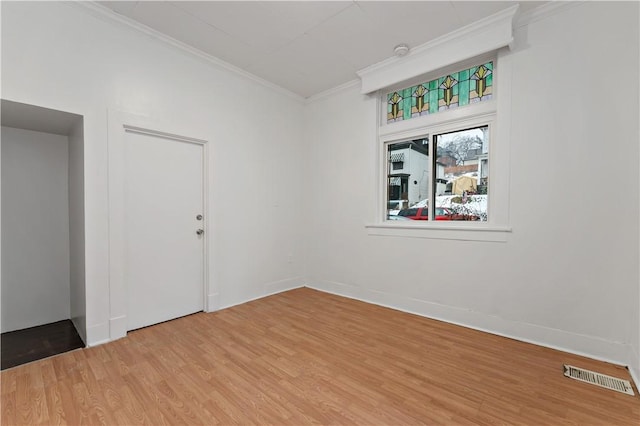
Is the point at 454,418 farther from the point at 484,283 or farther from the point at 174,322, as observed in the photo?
the point at 174,322

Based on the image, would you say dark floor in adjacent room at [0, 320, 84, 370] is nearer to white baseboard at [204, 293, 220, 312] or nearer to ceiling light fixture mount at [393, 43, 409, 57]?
white baseboard at [204, 293, 220, 312]

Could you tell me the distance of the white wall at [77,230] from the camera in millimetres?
2734

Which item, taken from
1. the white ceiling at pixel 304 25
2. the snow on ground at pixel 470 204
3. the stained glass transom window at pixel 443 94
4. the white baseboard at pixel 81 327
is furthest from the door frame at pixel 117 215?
the snow on ground at pixel 470 204

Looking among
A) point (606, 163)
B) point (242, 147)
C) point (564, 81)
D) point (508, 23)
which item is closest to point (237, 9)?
point (242, 147)

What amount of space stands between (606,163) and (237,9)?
11.8 feet

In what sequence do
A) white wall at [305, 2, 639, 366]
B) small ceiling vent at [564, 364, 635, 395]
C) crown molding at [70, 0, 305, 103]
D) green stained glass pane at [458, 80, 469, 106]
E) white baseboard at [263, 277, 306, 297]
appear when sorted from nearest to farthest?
1. small ceiling vent at [564, 364, 635, 395]
2. white wall at [305, 2, 639, 366]
3. crown molding at [70, 0, 305, 103]
4. green stained glass pane at [458, 80, 469, 106]
5. white baseboard at [263, 277, 306, 297]

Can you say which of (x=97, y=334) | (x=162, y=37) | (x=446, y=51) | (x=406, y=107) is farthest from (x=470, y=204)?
(x=97, y=334)

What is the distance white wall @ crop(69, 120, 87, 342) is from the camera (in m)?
2.73

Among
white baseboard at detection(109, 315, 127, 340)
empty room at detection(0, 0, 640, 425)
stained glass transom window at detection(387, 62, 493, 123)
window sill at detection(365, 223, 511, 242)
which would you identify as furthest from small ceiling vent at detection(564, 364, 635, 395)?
white baseboard at detection(109, 315, 127, 340)

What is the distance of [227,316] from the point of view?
3434 millimetres

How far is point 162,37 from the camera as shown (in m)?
3.12

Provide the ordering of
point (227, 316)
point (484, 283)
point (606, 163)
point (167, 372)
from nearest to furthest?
1. point (167, 372)
2. point (606, 163)
3. point (484, 283)
4. point (227, 316)

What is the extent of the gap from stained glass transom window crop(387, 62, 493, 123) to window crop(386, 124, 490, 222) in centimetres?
33

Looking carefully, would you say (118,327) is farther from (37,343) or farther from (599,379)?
(599,379)
